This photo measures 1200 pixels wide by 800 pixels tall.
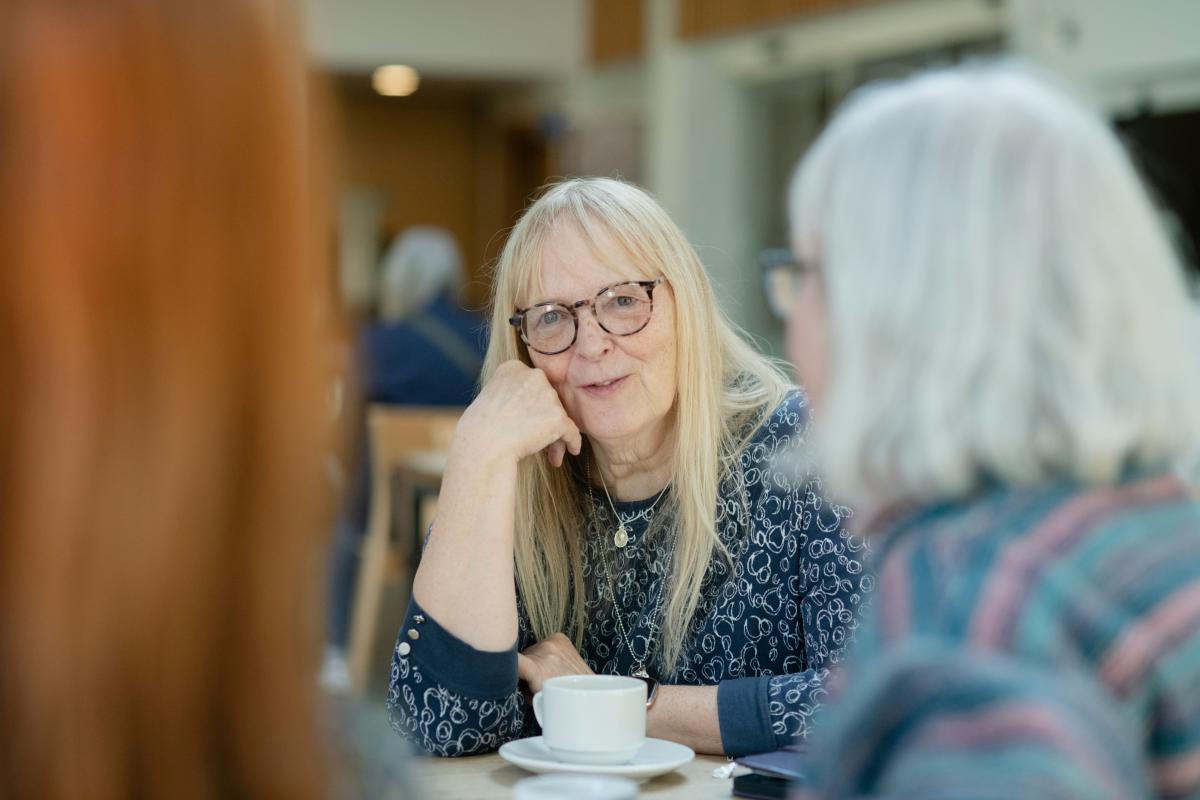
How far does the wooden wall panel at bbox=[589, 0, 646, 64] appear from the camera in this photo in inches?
351

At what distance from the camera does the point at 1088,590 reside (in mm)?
897

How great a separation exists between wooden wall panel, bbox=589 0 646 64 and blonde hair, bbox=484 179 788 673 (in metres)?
6.97

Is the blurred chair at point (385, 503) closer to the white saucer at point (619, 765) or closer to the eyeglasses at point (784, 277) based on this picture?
the white saucer at point (619, 765)

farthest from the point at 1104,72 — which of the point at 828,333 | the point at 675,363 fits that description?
the point at 828,333

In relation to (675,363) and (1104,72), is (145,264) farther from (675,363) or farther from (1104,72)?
(1104,72)

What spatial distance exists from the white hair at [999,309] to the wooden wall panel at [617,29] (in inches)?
320

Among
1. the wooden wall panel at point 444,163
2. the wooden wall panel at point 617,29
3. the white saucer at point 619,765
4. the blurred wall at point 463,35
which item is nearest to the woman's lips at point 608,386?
the white saucer at point 619,765

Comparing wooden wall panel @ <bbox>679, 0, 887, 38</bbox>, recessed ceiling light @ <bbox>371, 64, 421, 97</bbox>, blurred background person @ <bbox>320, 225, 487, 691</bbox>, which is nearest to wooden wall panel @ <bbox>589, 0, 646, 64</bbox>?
wooden wall panel @ <bbox>679, 0, 887, 38</bbox>

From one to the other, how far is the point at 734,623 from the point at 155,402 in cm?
141

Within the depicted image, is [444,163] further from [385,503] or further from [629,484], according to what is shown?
[629,484]

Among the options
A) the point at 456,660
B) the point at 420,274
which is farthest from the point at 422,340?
the point at 456,660

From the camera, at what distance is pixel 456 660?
1.83m

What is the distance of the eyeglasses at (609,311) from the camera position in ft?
6.87

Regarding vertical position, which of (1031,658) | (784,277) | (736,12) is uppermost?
(736,12)
